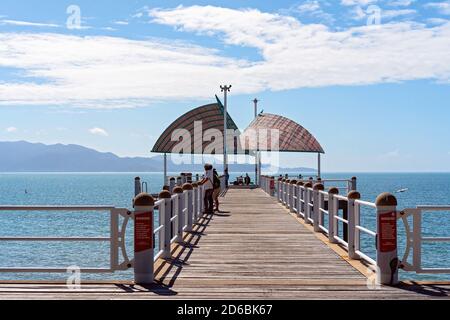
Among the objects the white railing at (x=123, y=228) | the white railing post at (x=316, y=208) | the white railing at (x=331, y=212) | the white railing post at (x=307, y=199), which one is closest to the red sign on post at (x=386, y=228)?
the white railing at (x=331, y=212)

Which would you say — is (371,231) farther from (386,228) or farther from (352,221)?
(386,228)

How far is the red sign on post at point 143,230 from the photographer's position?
31.4ft

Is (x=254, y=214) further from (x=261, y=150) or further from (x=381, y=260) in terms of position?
(x=261, y=150)

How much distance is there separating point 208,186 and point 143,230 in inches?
526

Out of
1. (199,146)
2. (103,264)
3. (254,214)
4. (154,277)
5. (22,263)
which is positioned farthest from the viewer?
(199,146)

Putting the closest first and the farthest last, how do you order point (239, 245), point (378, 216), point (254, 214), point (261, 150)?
point (378, 216) < point (239, 245) < point (254, 214) < point (261, 150)

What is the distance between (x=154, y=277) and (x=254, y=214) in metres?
13.5

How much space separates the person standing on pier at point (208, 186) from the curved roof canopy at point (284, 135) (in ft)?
104

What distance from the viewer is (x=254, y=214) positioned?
2348 centimetres

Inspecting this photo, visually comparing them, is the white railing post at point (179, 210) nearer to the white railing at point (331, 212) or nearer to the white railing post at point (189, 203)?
the white railing post at point (189, 203)

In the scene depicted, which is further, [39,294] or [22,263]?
[22,263]

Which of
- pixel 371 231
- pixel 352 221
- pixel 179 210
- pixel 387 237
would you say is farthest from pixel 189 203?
pixel 387 237

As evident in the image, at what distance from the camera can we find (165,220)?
1189cm
